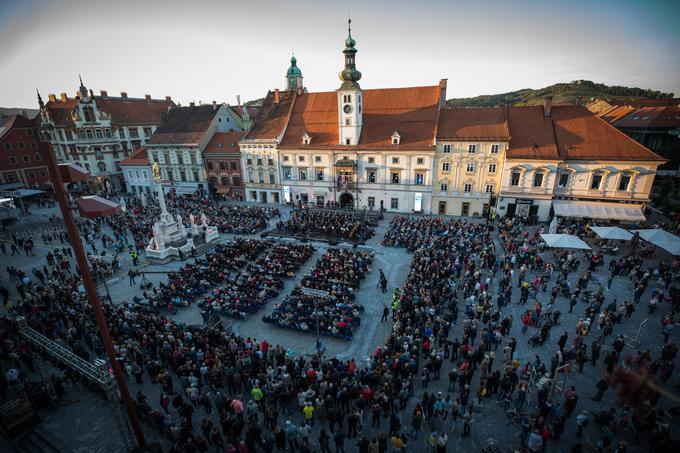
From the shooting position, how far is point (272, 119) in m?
45.9

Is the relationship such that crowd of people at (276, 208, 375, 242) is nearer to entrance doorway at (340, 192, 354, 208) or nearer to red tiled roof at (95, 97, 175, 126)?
entrance doorway at (340, 192, 354, 208)

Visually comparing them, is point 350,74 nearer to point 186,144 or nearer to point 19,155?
point 186,144

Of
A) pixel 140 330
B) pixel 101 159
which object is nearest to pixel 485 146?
pixel 140 330

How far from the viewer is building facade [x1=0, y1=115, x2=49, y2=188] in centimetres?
4909

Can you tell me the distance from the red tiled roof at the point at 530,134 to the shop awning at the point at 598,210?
508 cm

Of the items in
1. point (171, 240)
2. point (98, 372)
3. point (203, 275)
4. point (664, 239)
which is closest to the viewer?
point (98, 372)

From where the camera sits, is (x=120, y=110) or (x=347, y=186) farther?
(x=120, y=110)

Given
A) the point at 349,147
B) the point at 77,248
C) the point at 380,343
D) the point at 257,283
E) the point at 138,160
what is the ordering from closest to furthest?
the point at 77,248 → the point at 380,343 → the point at 257,283 → the point at 349,147 → the point at 138,160

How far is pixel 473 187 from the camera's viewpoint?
3709cm

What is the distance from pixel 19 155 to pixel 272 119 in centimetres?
4070

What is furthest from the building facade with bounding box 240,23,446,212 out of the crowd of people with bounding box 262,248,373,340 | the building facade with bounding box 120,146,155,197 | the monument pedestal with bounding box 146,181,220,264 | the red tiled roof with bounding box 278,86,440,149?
the building facade with bounding box 120,146,155,197

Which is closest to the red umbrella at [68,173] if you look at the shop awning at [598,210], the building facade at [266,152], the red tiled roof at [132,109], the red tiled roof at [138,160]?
the building facade at [266,152]

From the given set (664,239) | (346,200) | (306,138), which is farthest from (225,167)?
(664,239)

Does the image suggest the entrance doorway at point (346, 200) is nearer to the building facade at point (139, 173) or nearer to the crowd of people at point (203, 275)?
the crowd of people at point (203, 275)
